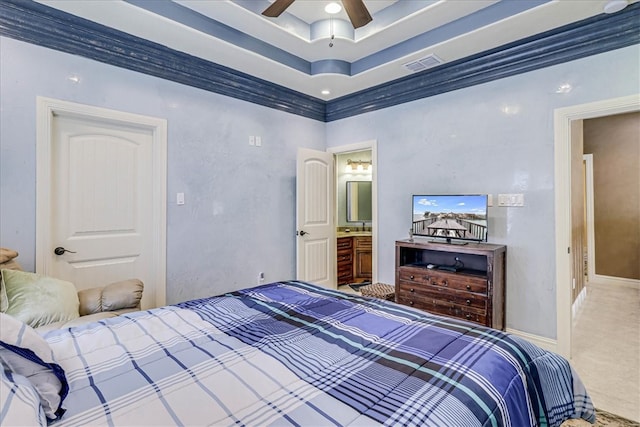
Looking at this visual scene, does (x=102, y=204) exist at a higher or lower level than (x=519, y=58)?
lower

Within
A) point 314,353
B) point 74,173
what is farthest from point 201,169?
point 314,353

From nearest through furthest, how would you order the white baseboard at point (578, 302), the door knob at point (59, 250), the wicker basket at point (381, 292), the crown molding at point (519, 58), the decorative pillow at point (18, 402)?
1. the decorative pillow at point (18, 402)
2. the crown molding at point (519, 58)
3. the door knob at point (59, 250)
4. the wicker basket at point (381, 292)
5. the white baseboard at point (578, 302)

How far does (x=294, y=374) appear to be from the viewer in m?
1.02

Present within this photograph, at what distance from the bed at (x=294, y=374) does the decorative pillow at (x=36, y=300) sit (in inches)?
21.2

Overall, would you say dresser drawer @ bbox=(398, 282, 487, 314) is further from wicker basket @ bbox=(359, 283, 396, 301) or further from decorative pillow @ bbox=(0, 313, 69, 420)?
decorative pillow @ bbox=(0, 313, 69, 420)

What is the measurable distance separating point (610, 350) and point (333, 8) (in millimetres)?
3899

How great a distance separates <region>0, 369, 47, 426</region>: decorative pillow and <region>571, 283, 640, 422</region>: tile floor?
2.89 meters

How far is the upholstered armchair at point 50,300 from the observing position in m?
1.73

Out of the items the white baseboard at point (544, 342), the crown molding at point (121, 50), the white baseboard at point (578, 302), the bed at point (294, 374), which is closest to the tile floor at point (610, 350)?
the white baseboard at point (578, 302)

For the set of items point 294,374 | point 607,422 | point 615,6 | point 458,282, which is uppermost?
point 615,6

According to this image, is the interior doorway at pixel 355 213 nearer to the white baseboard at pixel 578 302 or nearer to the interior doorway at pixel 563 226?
the white baseboard at pixel 578 302

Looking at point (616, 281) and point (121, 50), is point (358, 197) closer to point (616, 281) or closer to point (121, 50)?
point (121, 50)

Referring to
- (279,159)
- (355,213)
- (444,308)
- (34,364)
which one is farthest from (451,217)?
(34,364)

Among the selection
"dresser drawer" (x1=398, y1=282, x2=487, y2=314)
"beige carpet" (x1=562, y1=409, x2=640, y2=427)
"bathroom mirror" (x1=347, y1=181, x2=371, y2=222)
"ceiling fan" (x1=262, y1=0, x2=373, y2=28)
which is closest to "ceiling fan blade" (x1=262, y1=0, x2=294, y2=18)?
"ceiling fan" (x1=262, y1=0, x2=373, y2=28)
